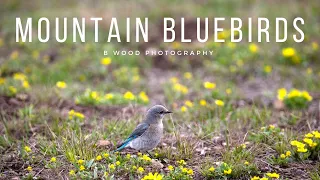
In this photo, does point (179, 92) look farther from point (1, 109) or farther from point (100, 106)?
point (1, 109)

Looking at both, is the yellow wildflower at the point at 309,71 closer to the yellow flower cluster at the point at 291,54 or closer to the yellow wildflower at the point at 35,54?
the yellow flower cluster at the point at 291,54

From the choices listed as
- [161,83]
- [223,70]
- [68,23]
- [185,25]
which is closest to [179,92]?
[161,83]

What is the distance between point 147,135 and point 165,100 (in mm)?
2587

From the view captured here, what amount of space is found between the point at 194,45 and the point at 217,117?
3.35 metres

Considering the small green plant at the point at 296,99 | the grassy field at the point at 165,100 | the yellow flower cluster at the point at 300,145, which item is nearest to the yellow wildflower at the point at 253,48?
the grassy field at the point at 165,100

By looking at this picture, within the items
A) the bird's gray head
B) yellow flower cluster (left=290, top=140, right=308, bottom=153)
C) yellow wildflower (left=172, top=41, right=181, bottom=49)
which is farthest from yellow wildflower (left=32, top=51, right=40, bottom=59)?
yellow flower cluster (left=290, top=140, right=308, bottom=153)

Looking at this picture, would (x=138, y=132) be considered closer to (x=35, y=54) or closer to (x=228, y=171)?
(x=228, y=171)

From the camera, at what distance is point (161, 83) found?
29.2 feet

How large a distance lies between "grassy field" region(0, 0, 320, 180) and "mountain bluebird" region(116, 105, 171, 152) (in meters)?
0.17

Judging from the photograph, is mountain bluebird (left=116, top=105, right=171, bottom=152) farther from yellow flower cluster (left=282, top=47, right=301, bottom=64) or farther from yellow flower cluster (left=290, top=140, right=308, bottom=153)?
yellow flower cluster (left=282, top=47, right=301, bottom=64)

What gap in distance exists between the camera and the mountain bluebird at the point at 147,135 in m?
5.59

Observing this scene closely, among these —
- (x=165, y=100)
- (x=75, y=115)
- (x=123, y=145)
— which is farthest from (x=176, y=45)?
(x=123, y=145)

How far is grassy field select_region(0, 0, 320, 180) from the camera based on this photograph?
5.40 meters

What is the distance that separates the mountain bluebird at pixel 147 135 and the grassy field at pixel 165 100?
0.54ft
